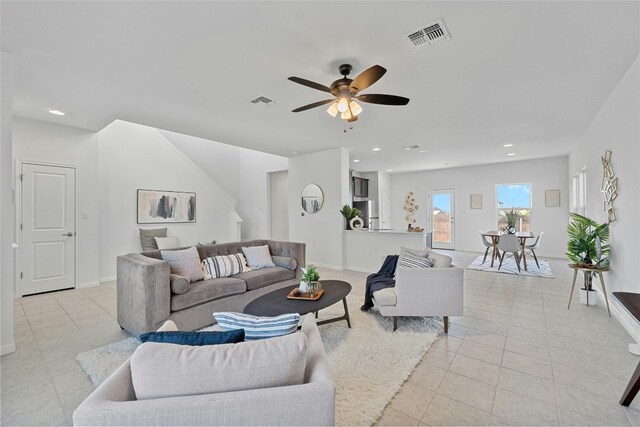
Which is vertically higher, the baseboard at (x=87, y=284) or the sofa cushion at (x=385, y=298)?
the sofa cushion at (x=385, y=298)

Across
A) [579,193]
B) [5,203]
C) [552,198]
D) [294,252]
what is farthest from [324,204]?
[552,198]

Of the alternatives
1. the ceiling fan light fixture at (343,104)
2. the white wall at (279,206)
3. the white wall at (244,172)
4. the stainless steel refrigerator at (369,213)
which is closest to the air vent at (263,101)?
the ceiling fan light fixture at (343,104)

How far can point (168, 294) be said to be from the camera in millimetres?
2711

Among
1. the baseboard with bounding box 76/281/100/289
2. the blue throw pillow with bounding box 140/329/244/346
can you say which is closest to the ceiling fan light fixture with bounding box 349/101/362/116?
the blue throw pillow with bounding box 140/329/244/346

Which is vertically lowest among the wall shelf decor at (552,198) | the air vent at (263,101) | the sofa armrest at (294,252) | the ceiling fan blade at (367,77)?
the sofa armrest at (294,252)

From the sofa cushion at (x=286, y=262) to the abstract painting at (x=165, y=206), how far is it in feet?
10.7

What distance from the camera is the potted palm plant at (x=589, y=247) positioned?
11.1 feet

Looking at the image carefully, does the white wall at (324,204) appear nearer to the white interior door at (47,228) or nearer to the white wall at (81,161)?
the white wall at (81,161)

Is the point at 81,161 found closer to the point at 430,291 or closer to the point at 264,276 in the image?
the point at 264,276

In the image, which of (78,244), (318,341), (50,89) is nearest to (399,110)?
(318,341)

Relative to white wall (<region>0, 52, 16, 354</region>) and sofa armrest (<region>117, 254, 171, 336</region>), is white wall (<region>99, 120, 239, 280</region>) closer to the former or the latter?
white wall (<region>0, 52, 16, 354</region>)

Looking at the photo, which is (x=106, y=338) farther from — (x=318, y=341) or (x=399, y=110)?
(x=399, y=110)

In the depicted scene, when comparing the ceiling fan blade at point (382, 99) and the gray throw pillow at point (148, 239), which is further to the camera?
the gray throw pillow at point (148, 239)

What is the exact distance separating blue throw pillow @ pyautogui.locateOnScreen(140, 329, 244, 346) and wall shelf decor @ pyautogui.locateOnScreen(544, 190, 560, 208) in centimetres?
879
